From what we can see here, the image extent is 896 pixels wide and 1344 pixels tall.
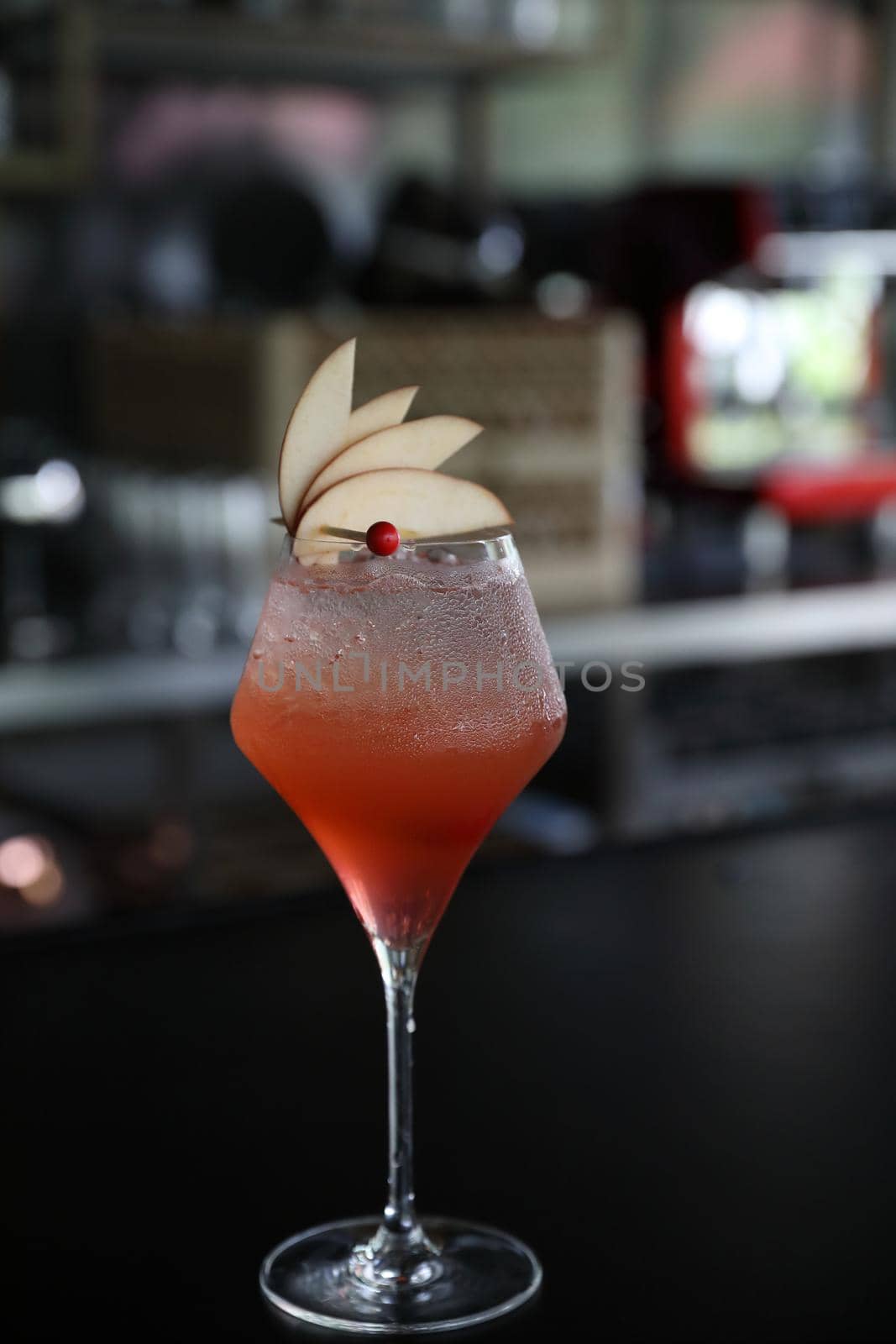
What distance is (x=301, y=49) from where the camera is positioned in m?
2.41

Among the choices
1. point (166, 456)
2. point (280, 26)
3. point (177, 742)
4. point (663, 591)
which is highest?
point (280, 26)

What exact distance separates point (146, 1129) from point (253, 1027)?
11 centimetres

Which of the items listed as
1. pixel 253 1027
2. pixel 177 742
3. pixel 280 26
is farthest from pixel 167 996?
pixel 280 26

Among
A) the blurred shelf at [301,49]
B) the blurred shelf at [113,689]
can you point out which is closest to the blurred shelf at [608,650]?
the blurred shelf at [113,689]

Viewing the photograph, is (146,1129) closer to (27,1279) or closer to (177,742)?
(27,1279)

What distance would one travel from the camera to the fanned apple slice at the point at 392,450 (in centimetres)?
59

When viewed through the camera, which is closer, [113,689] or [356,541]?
[356,541]

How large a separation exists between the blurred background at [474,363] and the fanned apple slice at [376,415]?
1.24 metres

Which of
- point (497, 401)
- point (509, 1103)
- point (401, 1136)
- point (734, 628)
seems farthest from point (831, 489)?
point (401, 1136)

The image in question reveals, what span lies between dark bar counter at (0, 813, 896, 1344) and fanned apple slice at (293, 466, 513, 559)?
0.72 ft

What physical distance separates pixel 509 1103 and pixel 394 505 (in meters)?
0.24

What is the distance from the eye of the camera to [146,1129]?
2.17 feet

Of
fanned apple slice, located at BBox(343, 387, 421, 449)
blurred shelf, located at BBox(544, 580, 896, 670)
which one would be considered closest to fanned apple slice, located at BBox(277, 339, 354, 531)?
fanned apple slice, located at BBox(343, 387, 421, 449)

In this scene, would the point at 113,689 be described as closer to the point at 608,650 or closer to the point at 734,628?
the point at 608,650
